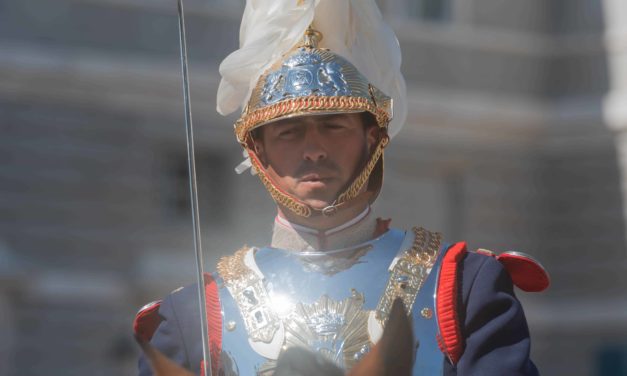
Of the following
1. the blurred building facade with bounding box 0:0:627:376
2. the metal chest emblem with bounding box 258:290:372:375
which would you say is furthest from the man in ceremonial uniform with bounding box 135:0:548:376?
the blurred building facade with bounding box 0:0:627:376

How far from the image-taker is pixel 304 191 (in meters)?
4.62

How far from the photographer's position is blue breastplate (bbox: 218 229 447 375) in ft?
14.4

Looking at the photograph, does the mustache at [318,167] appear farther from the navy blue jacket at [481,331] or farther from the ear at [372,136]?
the navy blue jacket at [481,331]

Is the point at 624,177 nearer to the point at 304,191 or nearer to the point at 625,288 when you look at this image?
the point at 625,288

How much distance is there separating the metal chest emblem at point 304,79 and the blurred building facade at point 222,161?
35.6ft

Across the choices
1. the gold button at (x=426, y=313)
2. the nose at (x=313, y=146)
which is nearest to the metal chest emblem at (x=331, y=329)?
the gold button at (x=426, y=313)

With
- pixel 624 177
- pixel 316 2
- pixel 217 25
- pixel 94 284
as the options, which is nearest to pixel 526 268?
pixel 316 2

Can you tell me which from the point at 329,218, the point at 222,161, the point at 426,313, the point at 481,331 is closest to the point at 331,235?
the point at 329,218

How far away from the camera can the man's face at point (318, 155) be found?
4605 mm

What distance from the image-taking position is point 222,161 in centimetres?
1678

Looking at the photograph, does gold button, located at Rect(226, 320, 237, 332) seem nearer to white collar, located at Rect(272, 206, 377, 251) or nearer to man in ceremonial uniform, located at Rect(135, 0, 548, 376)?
man in ceremonial uniform, located at Rect(135, 0, 548, 376)

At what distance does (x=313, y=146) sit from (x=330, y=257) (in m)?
0.29

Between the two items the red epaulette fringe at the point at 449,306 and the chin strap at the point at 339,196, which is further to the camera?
the chin strap at the point at 339,196

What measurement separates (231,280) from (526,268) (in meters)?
0.76
